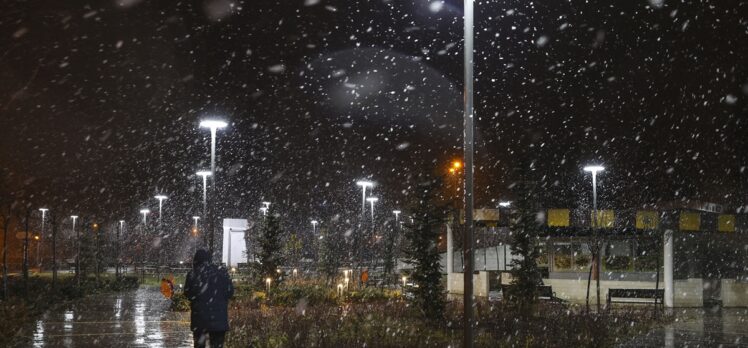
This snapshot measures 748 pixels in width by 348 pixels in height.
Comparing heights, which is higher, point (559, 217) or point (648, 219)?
point (559, 217)

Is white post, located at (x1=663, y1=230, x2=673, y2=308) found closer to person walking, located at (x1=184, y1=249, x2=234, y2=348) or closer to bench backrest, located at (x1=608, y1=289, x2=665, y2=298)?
bench backrest, located at (x1=608, y1=289, x2=665, y2=298)

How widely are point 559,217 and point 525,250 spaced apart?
46.3ft

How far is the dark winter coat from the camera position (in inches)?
394

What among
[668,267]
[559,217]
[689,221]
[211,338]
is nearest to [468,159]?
[211,338]

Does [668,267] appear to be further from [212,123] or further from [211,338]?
[211,338]

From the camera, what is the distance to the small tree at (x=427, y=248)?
797 inches

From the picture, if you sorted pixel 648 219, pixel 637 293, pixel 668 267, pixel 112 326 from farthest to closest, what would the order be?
pixel 668 267, pixel 648 219, pixel 637 293, pixel 112 326

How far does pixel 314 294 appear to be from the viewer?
29.8 meters

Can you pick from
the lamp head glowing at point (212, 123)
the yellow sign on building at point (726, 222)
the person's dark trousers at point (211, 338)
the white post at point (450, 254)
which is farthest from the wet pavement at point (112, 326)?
the yellow sign on building at point (726, 222)

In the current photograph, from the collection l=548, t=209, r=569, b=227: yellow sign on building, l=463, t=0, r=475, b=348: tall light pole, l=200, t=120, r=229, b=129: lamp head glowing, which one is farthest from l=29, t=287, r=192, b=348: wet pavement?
l=548, t=209, r=569, b=227: yellow sign on building

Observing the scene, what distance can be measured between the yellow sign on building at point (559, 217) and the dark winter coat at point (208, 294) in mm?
31187

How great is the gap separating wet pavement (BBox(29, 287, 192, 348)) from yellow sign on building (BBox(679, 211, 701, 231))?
21911mm

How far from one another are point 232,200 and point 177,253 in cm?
1930

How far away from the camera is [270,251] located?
112 feet
